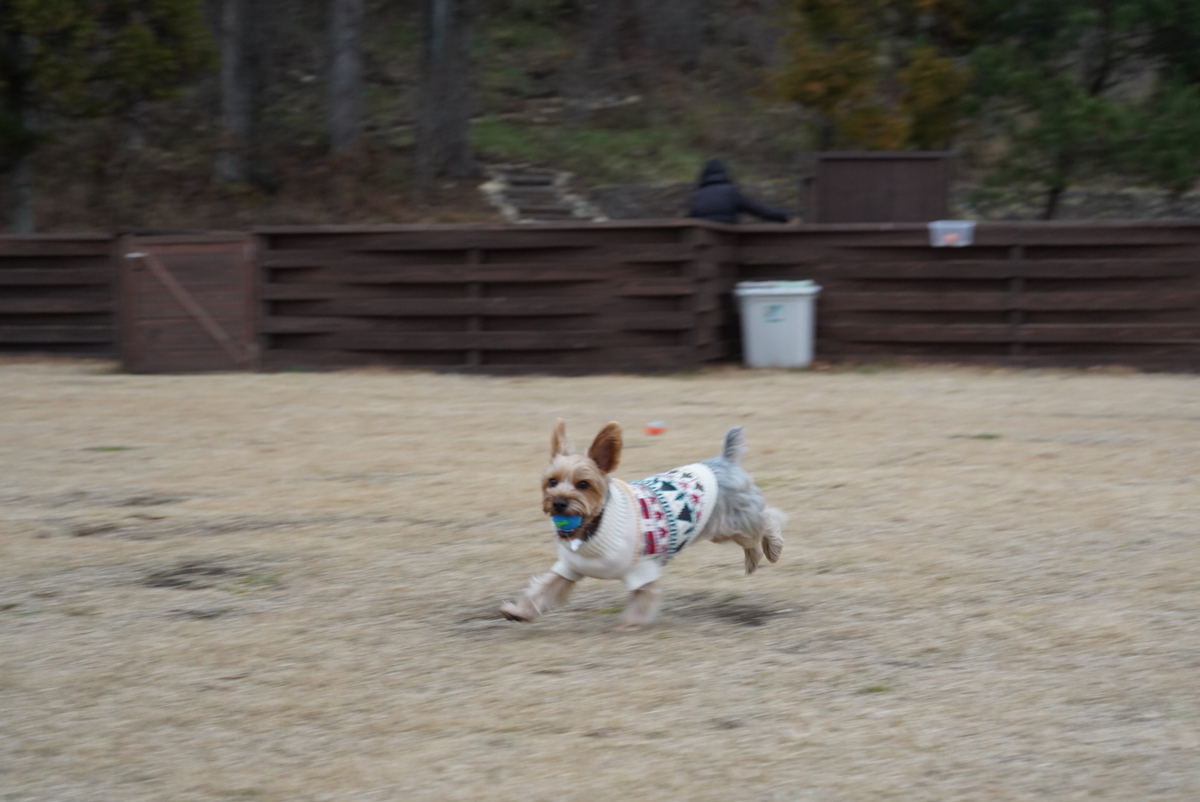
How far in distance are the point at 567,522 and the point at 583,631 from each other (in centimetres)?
A: 55

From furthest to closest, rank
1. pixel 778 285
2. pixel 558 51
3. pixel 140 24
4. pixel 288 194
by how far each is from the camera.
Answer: pixel 558 51, pixel 288 194, pixel 140 24, pixel 778 285

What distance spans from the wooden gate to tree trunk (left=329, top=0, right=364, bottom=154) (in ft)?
42.8

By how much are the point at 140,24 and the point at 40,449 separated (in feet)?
46.3

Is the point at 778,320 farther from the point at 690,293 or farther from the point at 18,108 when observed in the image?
the point at 18,108

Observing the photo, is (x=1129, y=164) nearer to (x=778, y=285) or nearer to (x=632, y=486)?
(x=778, y=285)

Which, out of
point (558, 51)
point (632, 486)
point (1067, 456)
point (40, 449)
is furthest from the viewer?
point (558, 51)

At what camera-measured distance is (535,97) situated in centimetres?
3359

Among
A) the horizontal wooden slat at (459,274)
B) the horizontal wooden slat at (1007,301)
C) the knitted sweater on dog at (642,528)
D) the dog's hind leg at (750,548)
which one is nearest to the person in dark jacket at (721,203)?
the horizontal wooden slat at (1007,301)

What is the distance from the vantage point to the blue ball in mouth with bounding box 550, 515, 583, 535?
416 cm

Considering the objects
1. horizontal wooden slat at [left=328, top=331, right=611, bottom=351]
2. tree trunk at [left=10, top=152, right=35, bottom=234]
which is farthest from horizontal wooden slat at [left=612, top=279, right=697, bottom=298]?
tree trunk at [left=10, top=152, right=35, bottom=234]

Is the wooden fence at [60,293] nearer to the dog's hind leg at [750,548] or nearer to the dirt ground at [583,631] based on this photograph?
the dirt ground at [583,631]

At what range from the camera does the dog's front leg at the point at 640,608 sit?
175 inches

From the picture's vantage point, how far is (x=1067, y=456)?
7941 mm

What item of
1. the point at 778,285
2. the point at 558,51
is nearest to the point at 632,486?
the point at 778,285
